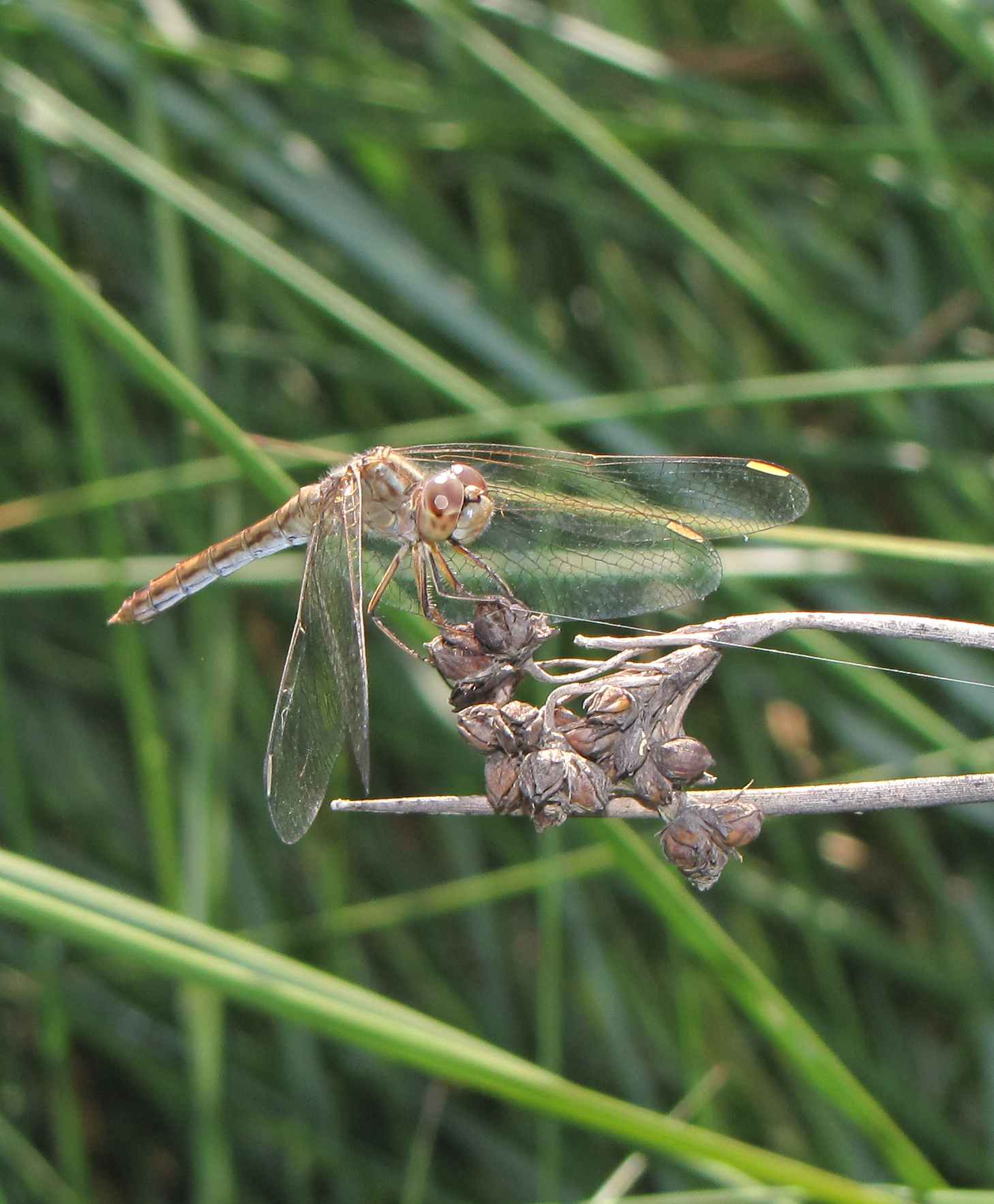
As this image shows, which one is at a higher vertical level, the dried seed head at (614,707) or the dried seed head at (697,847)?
the dried seed head at (614,707)

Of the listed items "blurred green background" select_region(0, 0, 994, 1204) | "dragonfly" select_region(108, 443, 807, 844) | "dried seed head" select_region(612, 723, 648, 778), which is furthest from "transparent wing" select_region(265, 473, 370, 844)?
"blurred green background" select_region(0, 0, 994, 1204)

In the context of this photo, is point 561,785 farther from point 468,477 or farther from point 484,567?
point 468,477

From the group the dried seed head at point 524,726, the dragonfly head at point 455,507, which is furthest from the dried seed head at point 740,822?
the dragonfly head at point 455,507

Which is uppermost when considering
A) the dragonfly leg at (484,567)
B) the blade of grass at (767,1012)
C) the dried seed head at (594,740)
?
the dragonfly leg at (484,567)

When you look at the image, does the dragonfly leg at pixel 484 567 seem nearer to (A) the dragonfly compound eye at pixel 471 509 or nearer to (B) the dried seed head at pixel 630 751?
(A) the dragonfly compound eye at pixel 471 509

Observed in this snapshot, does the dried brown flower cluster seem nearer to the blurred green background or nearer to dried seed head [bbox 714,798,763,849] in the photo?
dried seed head [bbox 714,798,763,849]

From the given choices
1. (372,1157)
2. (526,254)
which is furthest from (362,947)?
(526,254)
